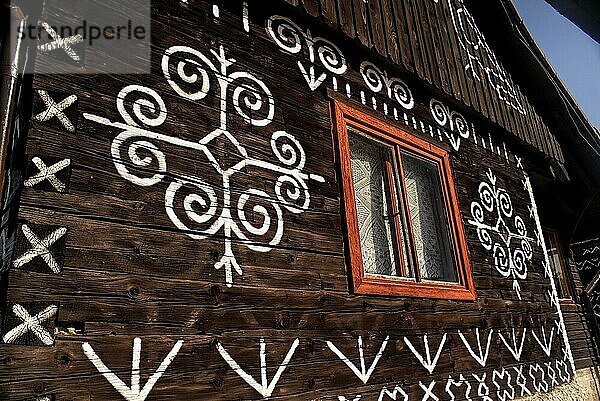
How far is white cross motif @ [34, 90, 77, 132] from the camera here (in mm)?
2051

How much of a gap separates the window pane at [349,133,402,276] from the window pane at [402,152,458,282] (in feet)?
0.89

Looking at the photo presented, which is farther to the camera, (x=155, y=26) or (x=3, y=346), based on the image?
(x=155, y=26)

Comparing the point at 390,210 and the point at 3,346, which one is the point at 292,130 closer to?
the point at 390,210

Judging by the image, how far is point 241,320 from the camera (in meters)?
2.46

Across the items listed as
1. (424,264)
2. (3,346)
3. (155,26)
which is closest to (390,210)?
(424,264)

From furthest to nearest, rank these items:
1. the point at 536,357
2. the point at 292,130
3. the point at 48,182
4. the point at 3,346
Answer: the point at 536,357 → the point at 292,130 → the point at 48,182 → the point at 3,346

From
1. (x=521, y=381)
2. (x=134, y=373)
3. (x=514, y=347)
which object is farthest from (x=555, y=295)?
(x=134, y=373)

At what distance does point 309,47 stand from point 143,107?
1559 millimetres

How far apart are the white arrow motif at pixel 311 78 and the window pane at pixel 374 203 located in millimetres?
455

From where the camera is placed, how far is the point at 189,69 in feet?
8.86

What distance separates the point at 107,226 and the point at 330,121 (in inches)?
71.0

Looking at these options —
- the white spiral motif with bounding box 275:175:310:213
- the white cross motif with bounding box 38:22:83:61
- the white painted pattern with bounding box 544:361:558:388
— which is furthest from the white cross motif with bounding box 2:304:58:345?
the white painted pattern with bounding box 544:361:558:388

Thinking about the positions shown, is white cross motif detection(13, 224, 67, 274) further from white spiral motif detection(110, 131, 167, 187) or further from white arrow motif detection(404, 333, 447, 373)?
white arrow motif detection(404, 333, 447, 373)

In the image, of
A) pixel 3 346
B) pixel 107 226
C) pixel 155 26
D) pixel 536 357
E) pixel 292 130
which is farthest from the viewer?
pixel 536 357
